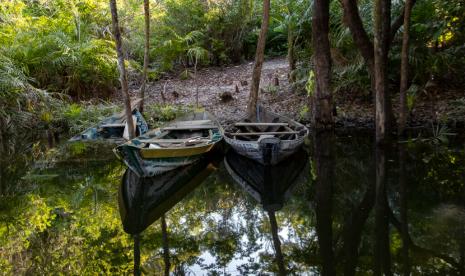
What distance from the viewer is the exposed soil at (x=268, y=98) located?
11.3 meters

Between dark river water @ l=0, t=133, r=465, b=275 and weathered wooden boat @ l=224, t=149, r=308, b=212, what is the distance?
22 mm

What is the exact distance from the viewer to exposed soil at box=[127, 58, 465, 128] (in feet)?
37.0

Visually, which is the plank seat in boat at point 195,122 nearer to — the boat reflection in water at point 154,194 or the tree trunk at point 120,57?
the boat reflection in water at point 154,194

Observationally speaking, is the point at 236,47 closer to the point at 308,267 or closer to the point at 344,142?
the point at 344,142

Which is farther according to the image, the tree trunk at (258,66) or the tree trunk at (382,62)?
the tree trunk at (258,66)

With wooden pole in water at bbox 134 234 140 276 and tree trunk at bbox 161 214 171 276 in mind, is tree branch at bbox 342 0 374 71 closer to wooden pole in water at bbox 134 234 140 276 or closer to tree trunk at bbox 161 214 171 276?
tree trunk at bbox 161 214 171 276

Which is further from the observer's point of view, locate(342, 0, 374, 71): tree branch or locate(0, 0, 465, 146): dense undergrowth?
locate(0, 0, 465, 146): dense undergrowth

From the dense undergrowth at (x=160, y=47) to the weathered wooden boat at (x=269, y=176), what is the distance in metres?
2.77

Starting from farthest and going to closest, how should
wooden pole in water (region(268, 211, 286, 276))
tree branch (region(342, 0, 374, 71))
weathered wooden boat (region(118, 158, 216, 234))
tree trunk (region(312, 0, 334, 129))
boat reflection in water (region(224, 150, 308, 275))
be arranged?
tree trunk (region(312, 0, 334, 129)) < tree branch (region(342, 0, 374, 71)) < boat reflection in water (region(224, 150, 308, 275)) < weathered wooden boat (region(118, 158, 216, 234)) < wooden pole in water (region(268, 211, 286, 276))

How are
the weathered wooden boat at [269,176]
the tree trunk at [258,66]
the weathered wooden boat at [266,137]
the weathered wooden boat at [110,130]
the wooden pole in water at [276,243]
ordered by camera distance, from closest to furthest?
1. the wooden pole in water at [276,243]
2. the weathered wooden boat at [269,176]
3. the weathered wooden boat at [266,137]
4. the tree trunk at [258,66]
5. the weathered wooden boat at [110,130]

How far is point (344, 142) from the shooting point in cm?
1077

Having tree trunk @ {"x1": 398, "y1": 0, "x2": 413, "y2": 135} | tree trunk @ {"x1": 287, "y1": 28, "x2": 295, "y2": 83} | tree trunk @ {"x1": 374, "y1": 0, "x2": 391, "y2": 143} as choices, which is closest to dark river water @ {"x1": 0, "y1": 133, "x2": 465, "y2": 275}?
tree trunk @ {"x1": 398, "y1": 0, "x2": 413, "y2": 135}

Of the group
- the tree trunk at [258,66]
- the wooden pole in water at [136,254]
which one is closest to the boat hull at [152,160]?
the wooden pole in water at [136,254]

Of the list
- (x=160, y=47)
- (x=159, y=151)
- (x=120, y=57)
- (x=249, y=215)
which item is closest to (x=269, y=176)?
(x=249, y=215)
